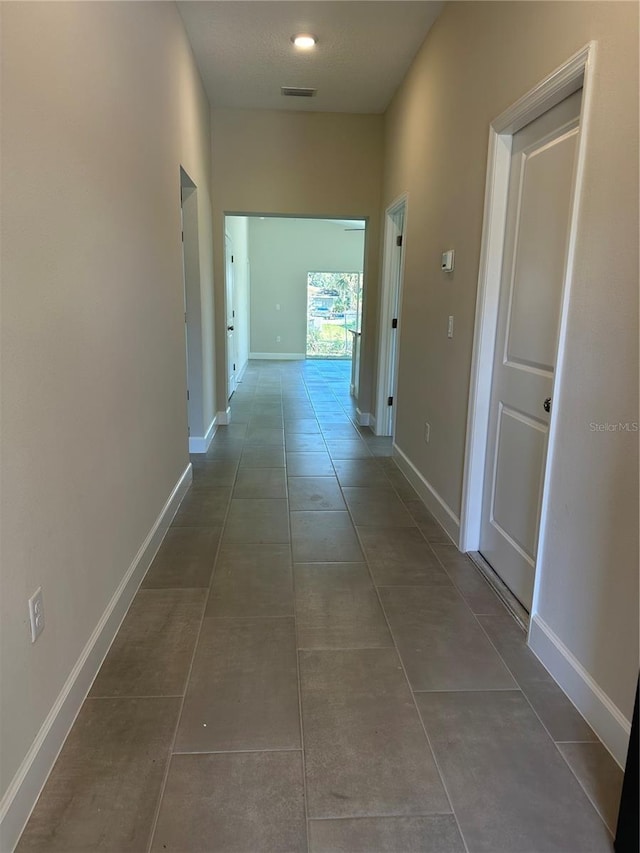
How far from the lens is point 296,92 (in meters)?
4.38

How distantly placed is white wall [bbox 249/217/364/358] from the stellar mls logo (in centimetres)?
1025

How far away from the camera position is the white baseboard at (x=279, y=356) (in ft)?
38.2

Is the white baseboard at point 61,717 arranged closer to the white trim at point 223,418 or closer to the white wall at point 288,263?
the white trim at point 223,418

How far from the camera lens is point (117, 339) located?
81.0 inches

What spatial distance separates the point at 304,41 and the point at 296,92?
92 cm

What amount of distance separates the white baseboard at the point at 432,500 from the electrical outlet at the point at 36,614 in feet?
6.74

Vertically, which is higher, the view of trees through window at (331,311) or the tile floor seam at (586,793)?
the view of trees through window at (331,311)

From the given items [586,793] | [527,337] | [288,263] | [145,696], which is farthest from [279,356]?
[586,793]

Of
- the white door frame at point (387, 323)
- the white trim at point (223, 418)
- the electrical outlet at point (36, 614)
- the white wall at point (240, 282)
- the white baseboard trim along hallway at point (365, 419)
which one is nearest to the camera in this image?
the electrical outlet at point (36, 614)

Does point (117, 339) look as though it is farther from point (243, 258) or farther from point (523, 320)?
point (243, 258)

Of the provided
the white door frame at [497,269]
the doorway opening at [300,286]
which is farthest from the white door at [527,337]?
the doorway opening at [300,286]

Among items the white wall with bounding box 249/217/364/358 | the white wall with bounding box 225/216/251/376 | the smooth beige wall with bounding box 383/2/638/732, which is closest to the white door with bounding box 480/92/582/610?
the smooth beige wall with bounding box 383/2/638/732

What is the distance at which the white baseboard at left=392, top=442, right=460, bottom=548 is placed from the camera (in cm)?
292

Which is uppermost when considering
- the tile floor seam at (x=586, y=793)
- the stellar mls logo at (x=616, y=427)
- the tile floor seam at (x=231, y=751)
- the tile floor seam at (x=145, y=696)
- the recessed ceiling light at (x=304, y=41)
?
the recessed ceiling light at (x=304, y=41)
